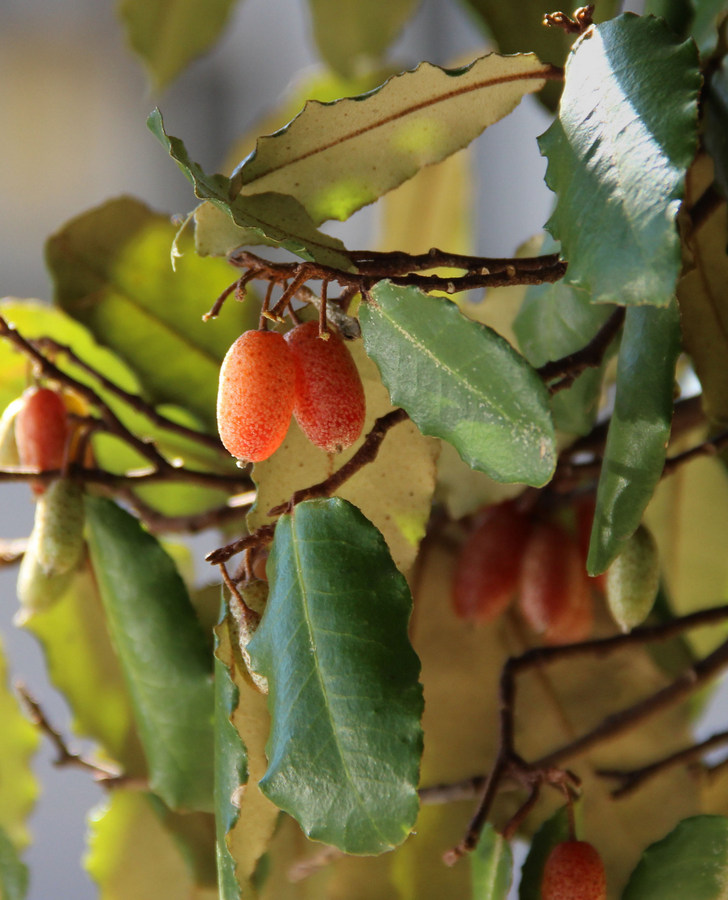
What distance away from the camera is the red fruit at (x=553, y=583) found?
40 cm

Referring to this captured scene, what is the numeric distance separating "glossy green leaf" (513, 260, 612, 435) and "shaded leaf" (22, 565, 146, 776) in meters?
0.22

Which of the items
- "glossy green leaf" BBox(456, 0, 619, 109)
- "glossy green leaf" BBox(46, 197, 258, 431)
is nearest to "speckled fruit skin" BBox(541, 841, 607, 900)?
"glossy green leaf" BBox(46, 197, 258, 431)

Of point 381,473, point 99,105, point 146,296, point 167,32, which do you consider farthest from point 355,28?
point 99,105

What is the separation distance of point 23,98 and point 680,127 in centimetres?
166

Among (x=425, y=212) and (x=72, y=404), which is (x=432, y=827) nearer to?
(x=72, y=404)

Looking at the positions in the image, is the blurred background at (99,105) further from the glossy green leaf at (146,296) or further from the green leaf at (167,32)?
the glossy green leaf at (146,296)

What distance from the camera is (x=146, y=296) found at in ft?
1.34

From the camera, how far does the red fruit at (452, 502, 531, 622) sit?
1.38 feet

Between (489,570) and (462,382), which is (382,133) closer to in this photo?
(462,382)

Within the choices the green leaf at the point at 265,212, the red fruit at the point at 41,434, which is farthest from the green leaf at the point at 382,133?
the red fruit at the point at 41,434

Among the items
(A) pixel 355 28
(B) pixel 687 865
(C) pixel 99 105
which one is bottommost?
(B) pixel 687 865

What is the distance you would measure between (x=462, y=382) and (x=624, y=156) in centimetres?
6

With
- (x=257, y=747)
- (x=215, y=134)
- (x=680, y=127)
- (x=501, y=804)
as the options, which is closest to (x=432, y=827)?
(x=501, y=804)

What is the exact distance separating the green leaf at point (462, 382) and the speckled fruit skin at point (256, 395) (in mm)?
23
